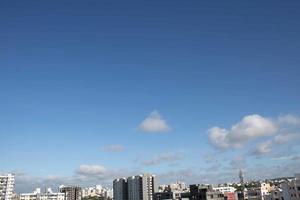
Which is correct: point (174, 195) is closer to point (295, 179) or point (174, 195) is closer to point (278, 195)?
point (278, 195)

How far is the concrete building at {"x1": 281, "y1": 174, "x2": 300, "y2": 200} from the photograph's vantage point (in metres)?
106

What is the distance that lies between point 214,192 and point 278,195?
896 inches

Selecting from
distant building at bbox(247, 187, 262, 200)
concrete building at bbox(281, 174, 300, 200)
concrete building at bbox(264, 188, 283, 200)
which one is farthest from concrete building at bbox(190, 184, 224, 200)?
concrete building at bbox(281, 174, 300, 200)

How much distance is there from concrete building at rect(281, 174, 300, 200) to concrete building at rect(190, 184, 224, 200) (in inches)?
989

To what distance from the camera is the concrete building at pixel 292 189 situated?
348 ft

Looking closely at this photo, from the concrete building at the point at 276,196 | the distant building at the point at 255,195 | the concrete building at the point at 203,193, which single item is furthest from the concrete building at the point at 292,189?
the distant building at the point at 255,195

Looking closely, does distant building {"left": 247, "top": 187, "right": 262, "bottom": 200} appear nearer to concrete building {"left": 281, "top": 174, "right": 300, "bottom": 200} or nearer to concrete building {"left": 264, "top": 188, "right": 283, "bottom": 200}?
concrete building {"left": 264, "top": 188, "right": 283, "bottom": 200}

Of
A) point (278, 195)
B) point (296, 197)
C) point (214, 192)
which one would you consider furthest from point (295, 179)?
point (214, 192)

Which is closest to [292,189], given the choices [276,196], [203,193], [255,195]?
[276,196]

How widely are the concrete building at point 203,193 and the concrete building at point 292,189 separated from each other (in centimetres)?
2512

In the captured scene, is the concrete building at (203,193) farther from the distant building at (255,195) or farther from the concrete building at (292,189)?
the concrete building at (292,189)

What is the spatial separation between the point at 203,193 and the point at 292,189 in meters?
36.2

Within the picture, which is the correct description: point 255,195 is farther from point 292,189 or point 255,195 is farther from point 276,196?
point 292,189

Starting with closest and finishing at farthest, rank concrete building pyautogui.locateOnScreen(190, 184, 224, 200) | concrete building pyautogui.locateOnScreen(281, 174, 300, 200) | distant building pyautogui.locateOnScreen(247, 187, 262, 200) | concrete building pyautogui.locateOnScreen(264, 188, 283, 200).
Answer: concrete building pyautogui.locateOnScreen(281, 174, 300, 200) < concrete building pyautogui.locateOnScreen(264, 188, 283, 200) < concrete building pyautogui.locateOnScreen(190, 184, 224, 200) < distant building pyautogui.locateOnScreen(247, 187, 262, 200)
